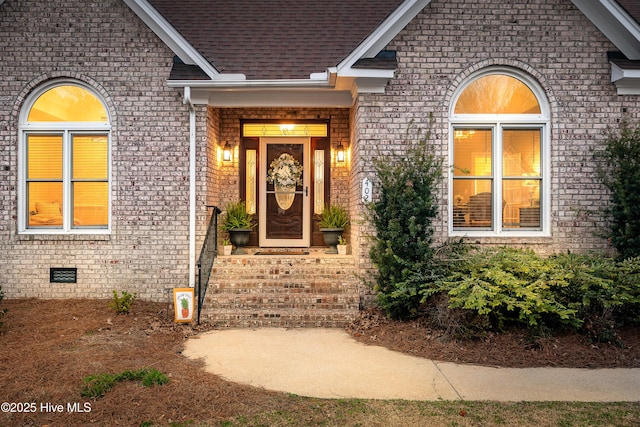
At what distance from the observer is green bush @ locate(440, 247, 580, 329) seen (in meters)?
6.00

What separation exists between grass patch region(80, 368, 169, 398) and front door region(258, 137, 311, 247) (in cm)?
573

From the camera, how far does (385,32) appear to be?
7.93m

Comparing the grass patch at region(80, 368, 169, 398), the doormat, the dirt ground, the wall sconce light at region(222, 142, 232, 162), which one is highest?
the wall sconce light at region(222, 142, 232, 162)

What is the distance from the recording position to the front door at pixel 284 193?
10.7 m

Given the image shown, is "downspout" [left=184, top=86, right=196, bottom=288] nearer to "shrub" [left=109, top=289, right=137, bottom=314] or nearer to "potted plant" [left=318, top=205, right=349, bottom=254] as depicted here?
"shrub" [left=109, top=289, right=137, bottom=314]

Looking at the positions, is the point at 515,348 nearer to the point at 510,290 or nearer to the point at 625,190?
the point at 510,290

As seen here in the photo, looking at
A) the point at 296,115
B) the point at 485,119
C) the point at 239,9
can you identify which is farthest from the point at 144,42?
the point at 485,119

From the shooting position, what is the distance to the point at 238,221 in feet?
31.8

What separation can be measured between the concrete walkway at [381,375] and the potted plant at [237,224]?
3347 mm

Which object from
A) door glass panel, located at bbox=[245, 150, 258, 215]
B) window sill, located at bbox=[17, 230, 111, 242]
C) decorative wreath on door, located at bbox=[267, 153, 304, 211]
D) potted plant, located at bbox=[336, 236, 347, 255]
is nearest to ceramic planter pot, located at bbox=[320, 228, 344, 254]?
potted plant, located at bbox=[336, 236, 347, 255]

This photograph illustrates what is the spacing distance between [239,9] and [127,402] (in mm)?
8482

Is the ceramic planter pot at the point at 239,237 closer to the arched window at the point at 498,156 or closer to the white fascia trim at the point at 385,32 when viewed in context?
the white fascia trim at the point at 385,32

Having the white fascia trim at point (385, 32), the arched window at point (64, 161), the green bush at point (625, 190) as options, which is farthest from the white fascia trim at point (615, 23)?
the arched window at point (64, 161)

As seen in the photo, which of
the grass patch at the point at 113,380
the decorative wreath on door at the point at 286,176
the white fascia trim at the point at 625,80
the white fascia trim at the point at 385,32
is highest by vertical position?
the white fascia trim at the point at 385,32
